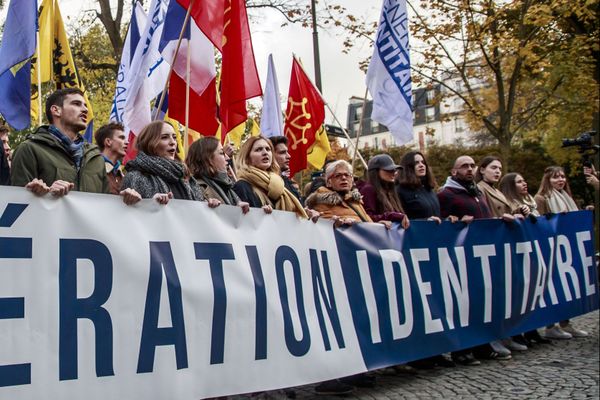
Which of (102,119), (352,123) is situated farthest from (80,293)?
(352,123)

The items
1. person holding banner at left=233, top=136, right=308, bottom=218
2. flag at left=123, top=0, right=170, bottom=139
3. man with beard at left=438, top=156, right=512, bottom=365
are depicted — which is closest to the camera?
person holding banner at left=233, top=136, right=308, bottom=218

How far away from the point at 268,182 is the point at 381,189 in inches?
58.0

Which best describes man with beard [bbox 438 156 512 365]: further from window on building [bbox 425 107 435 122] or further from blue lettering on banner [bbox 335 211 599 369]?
window on building [bbox 425 107 435 122]

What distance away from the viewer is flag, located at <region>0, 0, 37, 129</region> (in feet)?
21.8

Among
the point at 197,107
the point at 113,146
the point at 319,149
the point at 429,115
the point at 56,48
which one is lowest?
the point at 113,146

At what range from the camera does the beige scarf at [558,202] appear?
786 cm

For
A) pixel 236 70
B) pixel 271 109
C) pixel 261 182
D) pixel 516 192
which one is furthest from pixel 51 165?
pixel 271 109

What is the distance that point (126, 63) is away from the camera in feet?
26.5

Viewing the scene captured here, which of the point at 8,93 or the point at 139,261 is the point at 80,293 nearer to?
the point at 139,261

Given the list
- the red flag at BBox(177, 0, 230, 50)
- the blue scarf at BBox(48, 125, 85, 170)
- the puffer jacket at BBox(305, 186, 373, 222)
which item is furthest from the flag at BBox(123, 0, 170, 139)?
the blue scarf at BBox(48, 125, 85, 170)

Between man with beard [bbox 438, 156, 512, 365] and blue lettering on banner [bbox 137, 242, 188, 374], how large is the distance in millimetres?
3631

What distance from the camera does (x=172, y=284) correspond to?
378cm

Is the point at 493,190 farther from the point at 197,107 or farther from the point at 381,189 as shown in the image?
the point at 197,107

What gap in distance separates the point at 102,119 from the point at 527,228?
17204 mm
